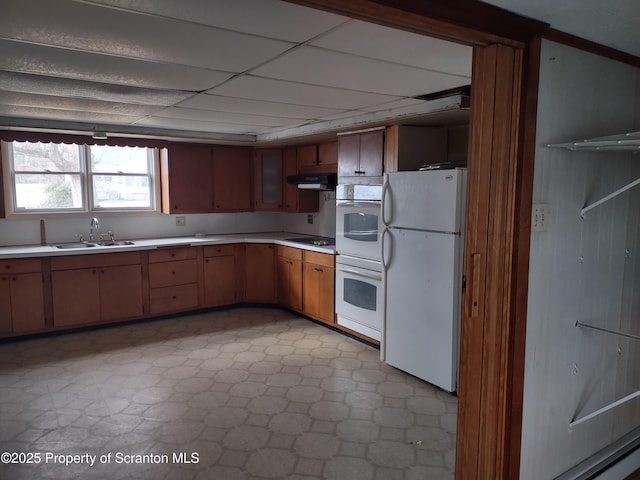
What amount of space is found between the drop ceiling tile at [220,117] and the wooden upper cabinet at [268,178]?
1339 mm

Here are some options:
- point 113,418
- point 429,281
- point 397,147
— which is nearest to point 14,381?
point 113,418

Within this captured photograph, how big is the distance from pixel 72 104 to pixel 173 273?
Result: 7.02 feet

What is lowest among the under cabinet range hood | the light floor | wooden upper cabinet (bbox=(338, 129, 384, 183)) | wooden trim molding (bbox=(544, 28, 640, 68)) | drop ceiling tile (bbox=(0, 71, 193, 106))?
the light floor

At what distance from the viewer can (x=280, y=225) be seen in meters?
6.22

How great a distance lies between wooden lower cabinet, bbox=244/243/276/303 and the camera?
5.30 meters

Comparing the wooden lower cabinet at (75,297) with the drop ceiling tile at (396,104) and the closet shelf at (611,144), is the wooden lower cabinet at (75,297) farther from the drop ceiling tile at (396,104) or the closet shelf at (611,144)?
the closet shelf at (611,144)

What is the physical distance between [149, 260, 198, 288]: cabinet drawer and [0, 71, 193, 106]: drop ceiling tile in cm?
209

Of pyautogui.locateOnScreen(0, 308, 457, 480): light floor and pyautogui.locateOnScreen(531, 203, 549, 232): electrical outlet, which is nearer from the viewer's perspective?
pyautogui.locateOnScreen(531, 203, 549, 232): electrical outlet

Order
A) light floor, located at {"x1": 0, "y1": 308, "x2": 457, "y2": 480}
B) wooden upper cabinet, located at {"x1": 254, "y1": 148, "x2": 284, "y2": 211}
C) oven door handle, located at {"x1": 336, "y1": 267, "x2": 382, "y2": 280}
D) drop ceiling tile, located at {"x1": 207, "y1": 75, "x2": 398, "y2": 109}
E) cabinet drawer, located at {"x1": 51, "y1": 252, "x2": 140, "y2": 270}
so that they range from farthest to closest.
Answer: wooden upper cabinet, located at {"x1": 254, "y1": 148, "x2": 284, "y2": 211}, cabinet drawer, located at {"x1": 51, "y1": 252, "x2": 140, "y2": 270}, oven door handle, located at {"x1": 336, "y1": 267, "x2": 382, "y2": 280}, drop ceiling tile, located at {"x1": 207, "y1": 75, "x2": 398, "y2": 109}, light floor, located at {"x1": 0, "y1": 308, "x2": 457, "y2": 480}

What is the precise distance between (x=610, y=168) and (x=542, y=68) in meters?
0.67

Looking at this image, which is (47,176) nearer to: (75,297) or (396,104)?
(75,297)

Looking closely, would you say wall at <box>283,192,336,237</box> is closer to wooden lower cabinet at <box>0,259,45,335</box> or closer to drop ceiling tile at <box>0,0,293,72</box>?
wooden lower cabinet at <box>0,259,45,335</box>

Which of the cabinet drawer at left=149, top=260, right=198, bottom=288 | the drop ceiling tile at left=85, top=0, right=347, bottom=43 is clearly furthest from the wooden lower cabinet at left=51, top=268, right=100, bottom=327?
the drop ceiling tile at left=85, top=0, right=347, bottom=43

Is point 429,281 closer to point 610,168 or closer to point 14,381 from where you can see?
point 610,168
